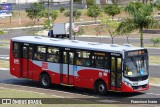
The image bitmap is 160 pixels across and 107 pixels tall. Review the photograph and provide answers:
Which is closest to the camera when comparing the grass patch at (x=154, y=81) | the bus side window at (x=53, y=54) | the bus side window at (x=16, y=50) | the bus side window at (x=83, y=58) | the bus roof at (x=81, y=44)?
the bus roof at (x=81, y=44)

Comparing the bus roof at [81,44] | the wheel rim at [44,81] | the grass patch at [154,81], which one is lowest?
the grass patch at [154,81]

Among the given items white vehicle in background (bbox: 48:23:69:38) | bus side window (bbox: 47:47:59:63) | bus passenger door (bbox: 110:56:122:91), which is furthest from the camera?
white vehicle in background (bbox: 48:23:69:38)

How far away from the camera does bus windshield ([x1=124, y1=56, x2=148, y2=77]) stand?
23856 mm

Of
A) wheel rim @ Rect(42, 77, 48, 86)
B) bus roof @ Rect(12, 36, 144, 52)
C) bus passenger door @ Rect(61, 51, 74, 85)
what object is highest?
bus roof @ Rect(12, 36, 144, 52)

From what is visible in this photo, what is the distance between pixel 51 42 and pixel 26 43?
6.20 ft

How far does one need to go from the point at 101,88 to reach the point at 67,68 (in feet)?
8.16

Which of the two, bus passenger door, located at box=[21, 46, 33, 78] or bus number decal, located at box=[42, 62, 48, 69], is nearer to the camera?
bus number decal, located at box=[42, 62, 48, 69]

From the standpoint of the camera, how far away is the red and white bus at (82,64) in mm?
23922

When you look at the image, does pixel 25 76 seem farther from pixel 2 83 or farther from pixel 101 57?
pixel 101 57

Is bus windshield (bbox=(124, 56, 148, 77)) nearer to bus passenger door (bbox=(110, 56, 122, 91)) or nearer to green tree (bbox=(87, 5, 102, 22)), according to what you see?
bus passenger door (bbox=(110, 56, 122, 91))

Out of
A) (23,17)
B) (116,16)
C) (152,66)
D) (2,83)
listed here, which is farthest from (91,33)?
(2,83)

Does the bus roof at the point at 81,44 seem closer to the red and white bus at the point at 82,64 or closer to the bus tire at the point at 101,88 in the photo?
the red and white bus at the point at 82,64

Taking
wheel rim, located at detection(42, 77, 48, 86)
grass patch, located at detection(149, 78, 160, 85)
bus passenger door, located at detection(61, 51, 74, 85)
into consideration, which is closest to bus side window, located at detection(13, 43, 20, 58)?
wheel rim, located at detection(42, 77, 48, 86)

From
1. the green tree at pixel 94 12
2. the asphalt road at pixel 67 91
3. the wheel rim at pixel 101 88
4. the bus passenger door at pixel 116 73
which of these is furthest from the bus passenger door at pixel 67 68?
the green tree at pixel 94 12
